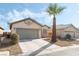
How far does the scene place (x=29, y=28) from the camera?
5.84m

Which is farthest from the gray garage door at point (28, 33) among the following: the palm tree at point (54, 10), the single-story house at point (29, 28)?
the palm tree at point (54, 10)

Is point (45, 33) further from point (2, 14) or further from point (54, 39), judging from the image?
point (2, 14)

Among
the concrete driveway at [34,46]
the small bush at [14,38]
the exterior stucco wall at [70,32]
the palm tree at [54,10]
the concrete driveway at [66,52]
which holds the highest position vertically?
the palm tree at [54,10]

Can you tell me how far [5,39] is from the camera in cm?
561

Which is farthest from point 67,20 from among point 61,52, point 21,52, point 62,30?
point 21,52

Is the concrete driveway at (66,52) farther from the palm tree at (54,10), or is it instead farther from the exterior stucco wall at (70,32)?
the palm tree at (54,10)

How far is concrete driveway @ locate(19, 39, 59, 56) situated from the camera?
223 inches

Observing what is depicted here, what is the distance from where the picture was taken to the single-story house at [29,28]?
5712mm

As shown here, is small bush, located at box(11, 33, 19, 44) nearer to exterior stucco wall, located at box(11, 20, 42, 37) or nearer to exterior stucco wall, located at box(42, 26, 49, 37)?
exterior stucco wall, located at box(11, 20, 42, 37)

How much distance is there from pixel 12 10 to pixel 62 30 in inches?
48.2

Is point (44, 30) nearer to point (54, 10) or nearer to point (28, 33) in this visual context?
point (28, 33)

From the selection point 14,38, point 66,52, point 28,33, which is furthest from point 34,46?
point 66,52

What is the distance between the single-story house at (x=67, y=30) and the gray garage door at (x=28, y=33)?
0.50 metres

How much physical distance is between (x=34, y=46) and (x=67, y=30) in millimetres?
841
